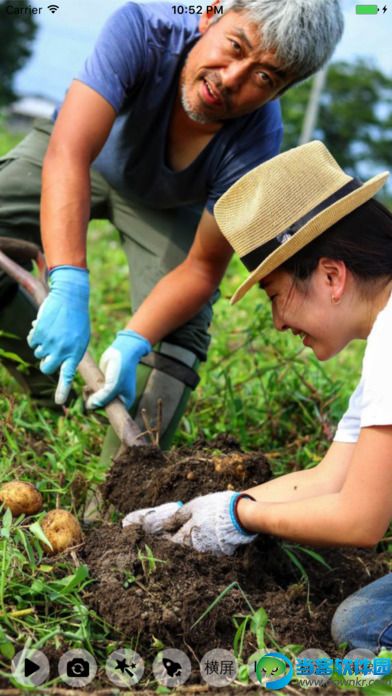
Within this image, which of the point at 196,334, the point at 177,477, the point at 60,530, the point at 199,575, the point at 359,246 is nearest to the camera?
the point at 359,246

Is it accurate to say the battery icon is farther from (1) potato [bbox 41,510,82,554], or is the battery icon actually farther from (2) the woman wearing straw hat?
(1) potato [bbox 41,510,82,554]

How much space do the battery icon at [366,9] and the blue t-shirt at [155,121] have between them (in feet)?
1.58

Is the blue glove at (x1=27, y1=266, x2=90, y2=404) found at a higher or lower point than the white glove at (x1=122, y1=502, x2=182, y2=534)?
higher

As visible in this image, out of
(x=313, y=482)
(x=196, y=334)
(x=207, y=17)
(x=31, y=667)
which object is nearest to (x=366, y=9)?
(x=207, y=17)

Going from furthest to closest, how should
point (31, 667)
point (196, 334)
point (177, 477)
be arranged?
point (196, 334)
point (177, 477)
point (31, 667)

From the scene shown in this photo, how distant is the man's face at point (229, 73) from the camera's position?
9.04ft

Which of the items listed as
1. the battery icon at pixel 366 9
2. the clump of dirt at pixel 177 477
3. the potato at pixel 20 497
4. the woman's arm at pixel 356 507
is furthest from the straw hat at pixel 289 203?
the battery icon at pixel 366 9

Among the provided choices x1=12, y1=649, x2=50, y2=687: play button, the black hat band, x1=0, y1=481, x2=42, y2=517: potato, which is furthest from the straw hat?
x1=12, y1=649, x2=50, y2=687: play button

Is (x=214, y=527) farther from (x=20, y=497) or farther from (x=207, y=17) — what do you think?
(x=207, y=17)

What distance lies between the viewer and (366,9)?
128 inches

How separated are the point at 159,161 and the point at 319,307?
4.41ft

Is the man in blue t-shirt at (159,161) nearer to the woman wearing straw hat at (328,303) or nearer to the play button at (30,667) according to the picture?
the woman wearing straw hat at (328,303)

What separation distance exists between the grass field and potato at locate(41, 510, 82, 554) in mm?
50

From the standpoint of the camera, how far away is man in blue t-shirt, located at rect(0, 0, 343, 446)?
9.13ft
